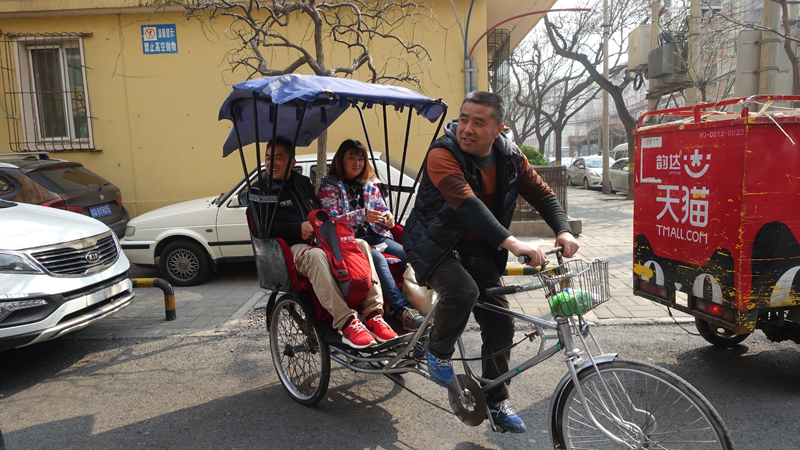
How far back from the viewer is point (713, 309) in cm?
344

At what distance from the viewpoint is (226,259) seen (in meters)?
6.94

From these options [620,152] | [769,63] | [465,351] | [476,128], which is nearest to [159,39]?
[476,128]

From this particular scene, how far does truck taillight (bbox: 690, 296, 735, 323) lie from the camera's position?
3322 mm

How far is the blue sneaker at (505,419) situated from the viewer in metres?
2.88

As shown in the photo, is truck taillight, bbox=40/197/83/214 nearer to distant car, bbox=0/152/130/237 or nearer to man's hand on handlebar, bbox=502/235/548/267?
distant car, bbox=0/152/130/237

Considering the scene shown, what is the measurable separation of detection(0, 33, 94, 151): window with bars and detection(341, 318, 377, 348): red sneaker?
30.6 feet

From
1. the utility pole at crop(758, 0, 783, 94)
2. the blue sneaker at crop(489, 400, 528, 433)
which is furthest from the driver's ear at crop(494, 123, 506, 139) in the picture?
the utility pole at crop(758, 0, 783, 94)

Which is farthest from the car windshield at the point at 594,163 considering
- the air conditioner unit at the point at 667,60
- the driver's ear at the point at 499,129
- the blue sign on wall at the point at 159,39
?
the driver's ear at the point at 499,129

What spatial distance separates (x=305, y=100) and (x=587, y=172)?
72.0ft

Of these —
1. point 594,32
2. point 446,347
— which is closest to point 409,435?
point 446,347

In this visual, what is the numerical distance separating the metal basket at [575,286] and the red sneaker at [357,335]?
122 cm

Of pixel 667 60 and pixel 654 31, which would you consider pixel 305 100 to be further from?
pixel 654 31

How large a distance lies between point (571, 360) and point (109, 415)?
9.89ft

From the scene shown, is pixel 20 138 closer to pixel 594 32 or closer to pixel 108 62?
pixel 108 62
